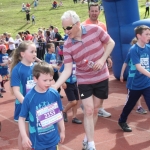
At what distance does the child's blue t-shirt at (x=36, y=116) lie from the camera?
3578 millimetres

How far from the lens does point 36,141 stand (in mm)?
3609

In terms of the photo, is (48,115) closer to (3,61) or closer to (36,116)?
(36,116)

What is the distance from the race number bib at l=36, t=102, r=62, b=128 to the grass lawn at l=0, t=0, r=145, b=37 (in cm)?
3051

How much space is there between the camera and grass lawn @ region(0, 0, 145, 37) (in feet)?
124

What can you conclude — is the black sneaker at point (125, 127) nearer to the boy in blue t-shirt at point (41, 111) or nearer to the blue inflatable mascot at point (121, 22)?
the boy in blue t-shirt at point (41, 111)

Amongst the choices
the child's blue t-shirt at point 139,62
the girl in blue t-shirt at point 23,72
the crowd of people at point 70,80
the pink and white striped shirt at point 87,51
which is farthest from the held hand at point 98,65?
the child's blue t-shirt at point 139,62

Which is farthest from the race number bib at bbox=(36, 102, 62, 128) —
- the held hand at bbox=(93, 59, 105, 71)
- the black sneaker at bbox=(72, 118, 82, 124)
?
the black sneaker at bbox=(72, 118, 82, 124)

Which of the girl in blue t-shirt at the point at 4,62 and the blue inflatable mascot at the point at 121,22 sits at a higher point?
the blue inflatable mascot at the point at 121,22

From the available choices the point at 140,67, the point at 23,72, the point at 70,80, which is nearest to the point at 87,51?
the point at 23,72

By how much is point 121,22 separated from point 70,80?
12.9 feet

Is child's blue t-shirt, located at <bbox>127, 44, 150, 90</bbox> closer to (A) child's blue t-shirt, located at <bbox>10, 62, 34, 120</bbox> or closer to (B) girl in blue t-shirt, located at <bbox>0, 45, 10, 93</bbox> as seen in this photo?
(A) child's blue t-shirt, located at <bbox>10, 62, 34, 120</bbox>

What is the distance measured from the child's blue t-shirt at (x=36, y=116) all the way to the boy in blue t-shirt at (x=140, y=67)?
206cm

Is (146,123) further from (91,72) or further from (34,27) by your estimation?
(34,27)

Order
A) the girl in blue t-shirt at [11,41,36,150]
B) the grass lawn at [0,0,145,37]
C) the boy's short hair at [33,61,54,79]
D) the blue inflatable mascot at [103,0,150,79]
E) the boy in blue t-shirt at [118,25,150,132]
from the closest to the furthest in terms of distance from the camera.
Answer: the boy's short hair at [33,61,54,79] → the girl in blue t-shirt at [11,41,36,150] → the boy in blue t-shirt at [118,25,150,132] → the blue inflatable mascot at [103,0,150,79] → the grass lawn at [0,0,145,37]
